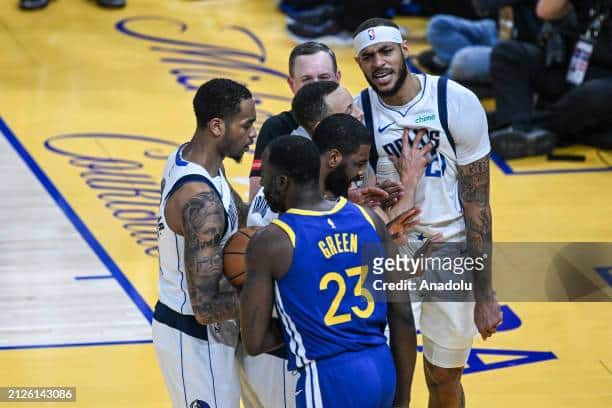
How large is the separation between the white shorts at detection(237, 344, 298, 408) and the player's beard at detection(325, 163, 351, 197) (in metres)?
0.75

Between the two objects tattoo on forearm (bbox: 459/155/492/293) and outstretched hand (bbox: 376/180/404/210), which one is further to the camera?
tattoo on forearm (bbox: 459/155/492/293)

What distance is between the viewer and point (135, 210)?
28.0ft

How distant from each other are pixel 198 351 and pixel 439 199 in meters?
1.36

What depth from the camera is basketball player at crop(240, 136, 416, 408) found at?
4.02 m

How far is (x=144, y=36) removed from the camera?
1256 centimetres

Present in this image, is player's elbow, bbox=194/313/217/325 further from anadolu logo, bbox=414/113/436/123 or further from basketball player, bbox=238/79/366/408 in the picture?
anadolu logo, bbox=414/113/436/123

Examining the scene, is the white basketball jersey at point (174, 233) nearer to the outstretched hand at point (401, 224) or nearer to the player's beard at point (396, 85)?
the outstretched hand at point (401, 224)

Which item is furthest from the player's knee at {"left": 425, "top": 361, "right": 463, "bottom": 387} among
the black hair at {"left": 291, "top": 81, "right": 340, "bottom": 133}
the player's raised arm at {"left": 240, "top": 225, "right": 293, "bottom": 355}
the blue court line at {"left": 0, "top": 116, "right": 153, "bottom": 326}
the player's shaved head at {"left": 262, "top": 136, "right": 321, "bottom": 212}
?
the blue court line at {"left": 0, "top": 116, "right": 153, "bottom": 326}

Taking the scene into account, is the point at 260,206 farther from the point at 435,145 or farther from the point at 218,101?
the point at 435,145

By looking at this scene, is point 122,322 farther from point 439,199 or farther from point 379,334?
point 379,334

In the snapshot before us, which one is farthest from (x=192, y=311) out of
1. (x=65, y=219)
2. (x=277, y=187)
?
(x=65, y=219)

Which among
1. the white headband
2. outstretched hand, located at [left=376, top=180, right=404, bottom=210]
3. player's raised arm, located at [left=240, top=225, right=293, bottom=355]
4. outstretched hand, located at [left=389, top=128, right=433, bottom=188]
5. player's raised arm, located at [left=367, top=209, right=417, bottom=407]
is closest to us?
player's raised arm, located at [left=240, top=225, right=293, bottom=355]

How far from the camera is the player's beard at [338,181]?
14.6ft

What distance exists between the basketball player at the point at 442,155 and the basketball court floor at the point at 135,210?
3.40ft
